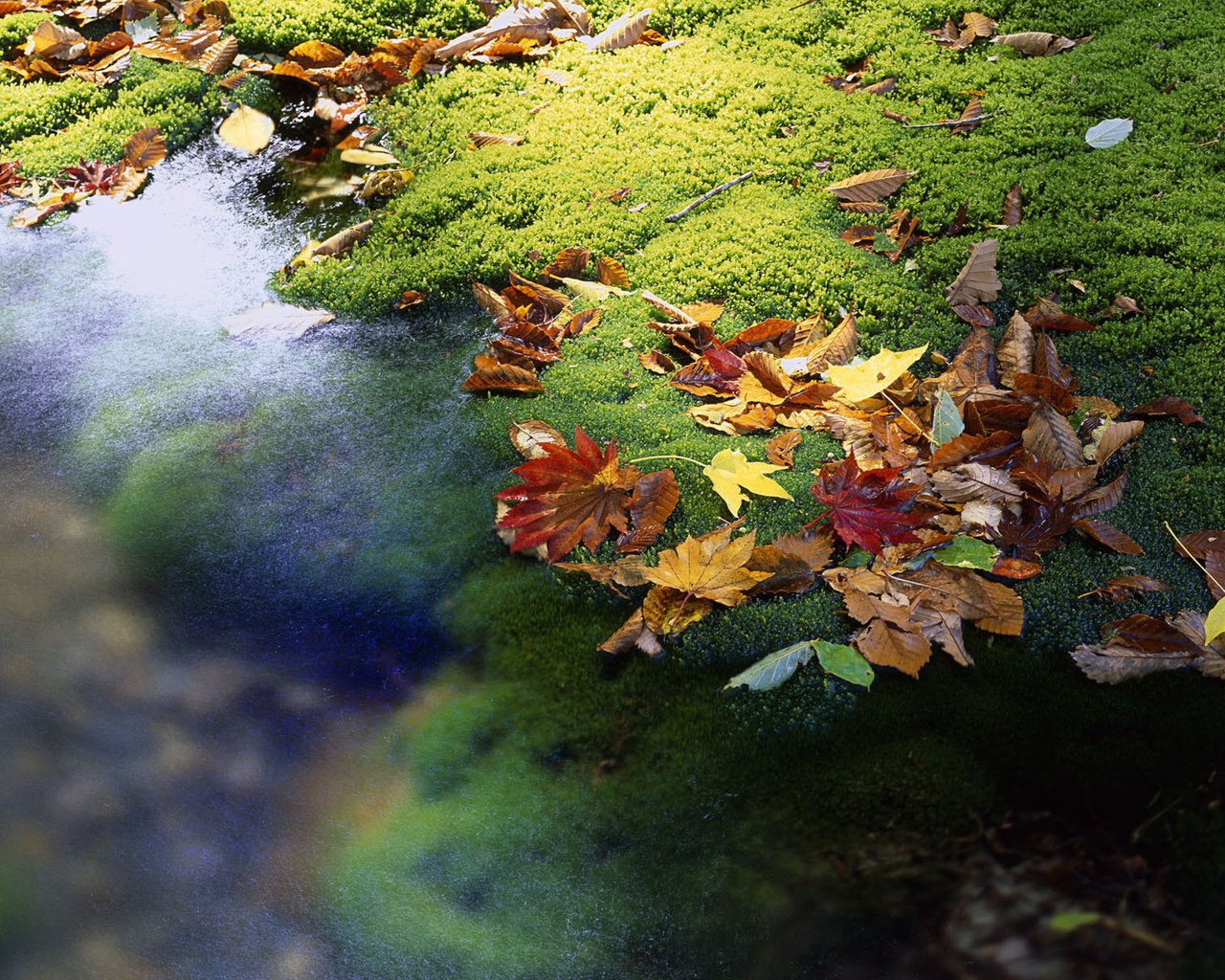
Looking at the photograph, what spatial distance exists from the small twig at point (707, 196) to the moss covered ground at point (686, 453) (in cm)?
6

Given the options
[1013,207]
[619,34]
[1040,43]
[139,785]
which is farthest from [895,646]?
[619,34]

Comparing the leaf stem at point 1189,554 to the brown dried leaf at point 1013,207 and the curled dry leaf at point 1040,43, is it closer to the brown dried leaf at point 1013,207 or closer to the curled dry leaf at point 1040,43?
the brown dried leaf at point 1013,207

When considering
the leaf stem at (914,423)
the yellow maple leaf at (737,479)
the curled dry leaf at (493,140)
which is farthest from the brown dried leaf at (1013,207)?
the curled dry leaf at (493,140)

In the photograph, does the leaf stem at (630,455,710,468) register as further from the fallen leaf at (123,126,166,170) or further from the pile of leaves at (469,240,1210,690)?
the fallen leaf at (123,126,166,170)

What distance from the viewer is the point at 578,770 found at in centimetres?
209

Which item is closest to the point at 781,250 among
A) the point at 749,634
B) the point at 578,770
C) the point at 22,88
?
the point at 749,634

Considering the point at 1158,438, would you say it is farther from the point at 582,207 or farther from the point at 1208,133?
the point at 582,207

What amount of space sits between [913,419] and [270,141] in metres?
2.98

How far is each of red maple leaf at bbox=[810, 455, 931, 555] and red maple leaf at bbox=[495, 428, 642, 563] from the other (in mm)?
491

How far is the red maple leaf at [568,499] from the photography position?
2.41m

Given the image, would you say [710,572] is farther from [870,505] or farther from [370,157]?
[370,157]

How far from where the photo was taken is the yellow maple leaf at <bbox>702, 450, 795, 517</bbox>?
2.41 metres

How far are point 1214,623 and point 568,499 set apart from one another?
147 centimetres

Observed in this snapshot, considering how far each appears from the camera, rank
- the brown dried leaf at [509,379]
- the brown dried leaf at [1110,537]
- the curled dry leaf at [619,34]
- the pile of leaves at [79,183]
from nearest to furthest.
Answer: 1. the brown dried leaf at [1110,537]
2. the brown dried leaf at [509,379]
3. the pile of leaves at [79,183]
4. the curled dry leaf at [619,34]
